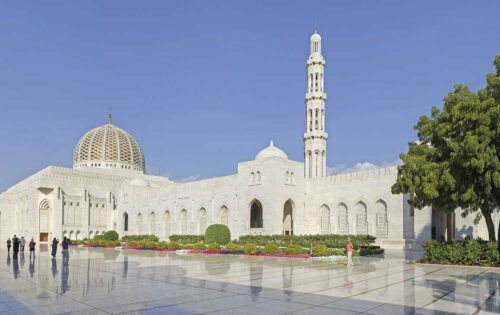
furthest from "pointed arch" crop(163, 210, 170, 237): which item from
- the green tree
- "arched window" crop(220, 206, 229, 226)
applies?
the green tree

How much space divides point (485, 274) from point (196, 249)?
16.8 metres

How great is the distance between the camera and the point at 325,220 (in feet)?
120

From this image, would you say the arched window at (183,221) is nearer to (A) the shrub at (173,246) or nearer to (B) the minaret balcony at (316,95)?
(A) the shrub at (173,246)

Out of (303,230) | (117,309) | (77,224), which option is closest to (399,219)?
(303,230)

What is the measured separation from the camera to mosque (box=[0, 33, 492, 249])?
32.4 metres

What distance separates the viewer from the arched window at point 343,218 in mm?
35144

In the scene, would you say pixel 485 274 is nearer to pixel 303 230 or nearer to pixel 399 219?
pixel 399 219

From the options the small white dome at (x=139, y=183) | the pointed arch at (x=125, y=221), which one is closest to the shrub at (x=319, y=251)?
the small white dome at (x=139, y=183)

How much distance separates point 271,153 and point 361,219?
9.41m

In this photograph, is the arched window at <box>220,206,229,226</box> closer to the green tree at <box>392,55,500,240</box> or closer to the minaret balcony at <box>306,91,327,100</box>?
the minaret balcony at <box>306,91,327,100</box>

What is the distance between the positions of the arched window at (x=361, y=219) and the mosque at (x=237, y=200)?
0.25 ft

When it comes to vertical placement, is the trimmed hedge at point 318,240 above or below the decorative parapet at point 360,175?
below

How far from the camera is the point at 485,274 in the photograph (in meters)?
13.5

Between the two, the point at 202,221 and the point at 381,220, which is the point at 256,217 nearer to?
the point at 202,221
